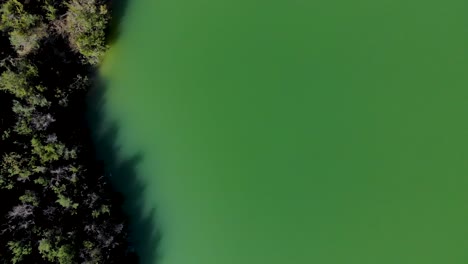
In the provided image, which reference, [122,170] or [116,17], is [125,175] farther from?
[116,17]

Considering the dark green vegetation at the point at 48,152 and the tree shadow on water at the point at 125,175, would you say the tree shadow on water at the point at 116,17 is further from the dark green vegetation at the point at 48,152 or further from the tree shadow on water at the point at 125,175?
the tree shadow on water at the point at 125,175

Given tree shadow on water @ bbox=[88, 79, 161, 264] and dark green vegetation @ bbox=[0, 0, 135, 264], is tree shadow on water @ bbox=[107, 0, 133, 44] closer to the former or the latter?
dark green vegetation @ bbox=[0, 0, 135, 264]

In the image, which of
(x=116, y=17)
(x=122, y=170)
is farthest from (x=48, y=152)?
(x=116, y=17)

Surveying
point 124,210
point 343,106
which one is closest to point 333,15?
point 343,106

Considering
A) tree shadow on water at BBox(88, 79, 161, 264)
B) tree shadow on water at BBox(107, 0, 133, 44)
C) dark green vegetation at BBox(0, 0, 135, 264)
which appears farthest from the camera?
tree shadow on water at BBox(107, 0, 133, 44)

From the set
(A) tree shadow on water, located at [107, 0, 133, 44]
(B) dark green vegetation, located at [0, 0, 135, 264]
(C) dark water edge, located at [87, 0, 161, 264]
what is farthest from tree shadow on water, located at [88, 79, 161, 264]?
(A) tree shadow on water, located at [107, 0, 133, 44]

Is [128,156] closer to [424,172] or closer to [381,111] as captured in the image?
[381,111]

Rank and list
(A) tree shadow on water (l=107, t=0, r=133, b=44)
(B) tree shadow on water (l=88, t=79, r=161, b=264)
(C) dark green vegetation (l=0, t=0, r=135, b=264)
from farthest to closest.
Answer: (A) tree shadow on water (l=107, t=0, r=133, b=44), (B) tree shadow on water (l=88, t=79, r=161, b=264), (C) dark green vegetation (l=0, t=0, r=135, b=264)
